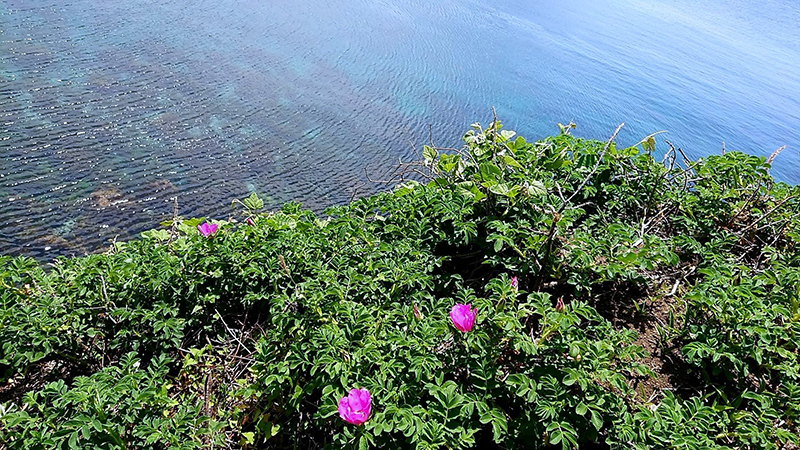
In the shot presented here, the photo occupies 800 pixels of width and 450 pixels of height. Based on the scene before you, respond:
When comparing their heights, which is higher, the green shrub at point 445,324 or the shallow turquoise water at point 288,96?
the green shrub at point 445,324

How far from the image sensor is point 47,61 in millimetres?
5234

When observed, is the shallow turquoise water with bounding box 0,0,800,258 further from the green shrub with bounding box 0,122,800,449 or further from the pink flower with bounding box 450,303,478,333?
the pink flower with bounding box 450,303,478,333

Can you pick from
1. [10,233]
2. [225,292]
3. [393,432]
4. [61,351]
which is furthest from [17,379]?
[10,233]

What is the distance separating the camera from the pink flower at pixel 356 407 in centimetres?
135

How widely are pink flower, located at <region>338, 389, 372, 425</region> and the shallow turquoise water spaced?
2824 mm

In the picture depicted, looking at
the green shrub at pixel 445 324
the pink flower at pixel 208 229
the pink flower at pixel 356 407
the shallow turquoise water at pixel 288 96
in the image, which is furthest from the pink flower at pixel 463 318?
the shallow turquoise water at pixel 288 96

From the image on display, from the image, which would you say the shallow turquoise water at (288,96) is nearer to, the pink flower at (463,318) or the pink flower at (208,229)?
the pink flower at (208,229)

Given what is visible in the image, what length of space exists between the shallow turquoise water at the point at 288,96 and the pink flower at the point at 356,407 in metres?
2.82

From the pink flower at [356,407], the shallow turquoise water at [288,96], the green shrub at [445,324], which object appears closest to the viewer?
the pink flower at [356,407]

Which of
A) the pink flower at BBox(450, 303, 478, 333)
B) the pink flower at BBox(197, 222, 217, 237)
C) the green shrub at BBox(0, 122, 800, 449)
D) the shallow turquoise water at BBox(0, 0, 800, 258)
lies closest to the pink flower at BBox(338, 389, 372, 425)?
the green shrub at BBox(0, 122, 800, 449)

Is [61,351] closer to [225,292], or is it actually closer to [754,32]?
[225,292]

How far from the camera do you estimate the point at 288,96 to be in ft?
19.4

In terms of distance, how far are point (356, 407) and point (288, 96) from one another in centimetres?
509

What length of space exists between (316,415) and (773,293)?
1798 millimetres
